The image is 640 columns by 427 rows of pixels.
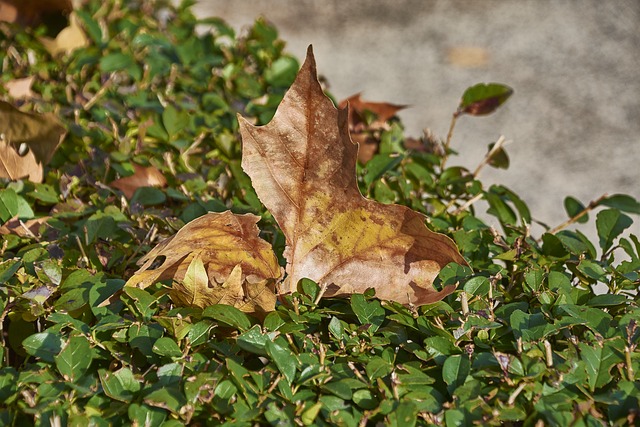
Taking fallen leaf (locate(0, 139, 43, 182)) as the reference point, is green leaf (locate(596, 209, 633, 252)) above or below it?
above

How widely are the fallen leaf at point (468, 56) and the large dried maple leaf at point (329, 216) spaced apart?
3.09 metres

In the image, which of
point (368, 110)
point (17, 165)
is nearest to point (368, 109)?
point (368, 110)

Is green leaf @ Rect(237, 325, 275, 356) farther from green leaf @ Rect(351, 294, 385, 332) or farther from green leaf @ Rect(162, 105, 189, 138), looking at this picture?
green leaf @ Rect(162, 105, 189, 138)

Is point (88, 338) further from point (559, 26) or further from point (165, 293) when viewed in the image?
point (559, 26)

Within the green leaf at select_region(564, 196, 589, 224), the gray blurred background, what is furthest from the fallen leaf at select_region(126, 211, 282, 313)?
the gray blurred background

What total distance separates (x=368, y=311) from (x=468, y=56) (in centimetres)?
327

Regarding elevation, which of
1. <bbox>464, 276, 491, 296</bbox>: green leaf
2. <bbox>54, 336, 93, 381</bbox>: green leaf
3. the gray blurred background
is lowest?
the gray blurred background

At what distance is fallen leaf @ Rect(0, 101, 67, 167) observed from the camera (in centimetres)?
187

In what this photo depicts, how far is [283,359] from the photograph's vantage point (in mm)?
1224

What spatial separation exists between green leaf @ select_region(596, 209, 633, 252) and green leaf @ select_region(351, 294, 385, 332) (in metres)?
0.57

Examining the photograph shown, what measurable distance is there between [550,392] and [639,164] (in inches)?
110

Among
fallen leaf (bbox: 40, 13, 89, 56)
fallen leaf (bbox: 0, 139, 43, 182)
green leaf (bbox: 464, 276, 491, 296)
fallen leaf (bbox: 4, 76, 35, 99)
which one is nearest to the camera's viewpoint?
green leaf (bbox: 464, 276, 491, 296)

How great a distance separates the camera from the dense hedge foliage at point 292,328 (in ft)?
3.86

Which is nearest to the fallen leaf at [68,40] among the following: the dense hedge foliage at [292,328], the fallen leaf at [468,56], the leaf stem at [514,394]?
the dense hedge foliage at [292,328]
